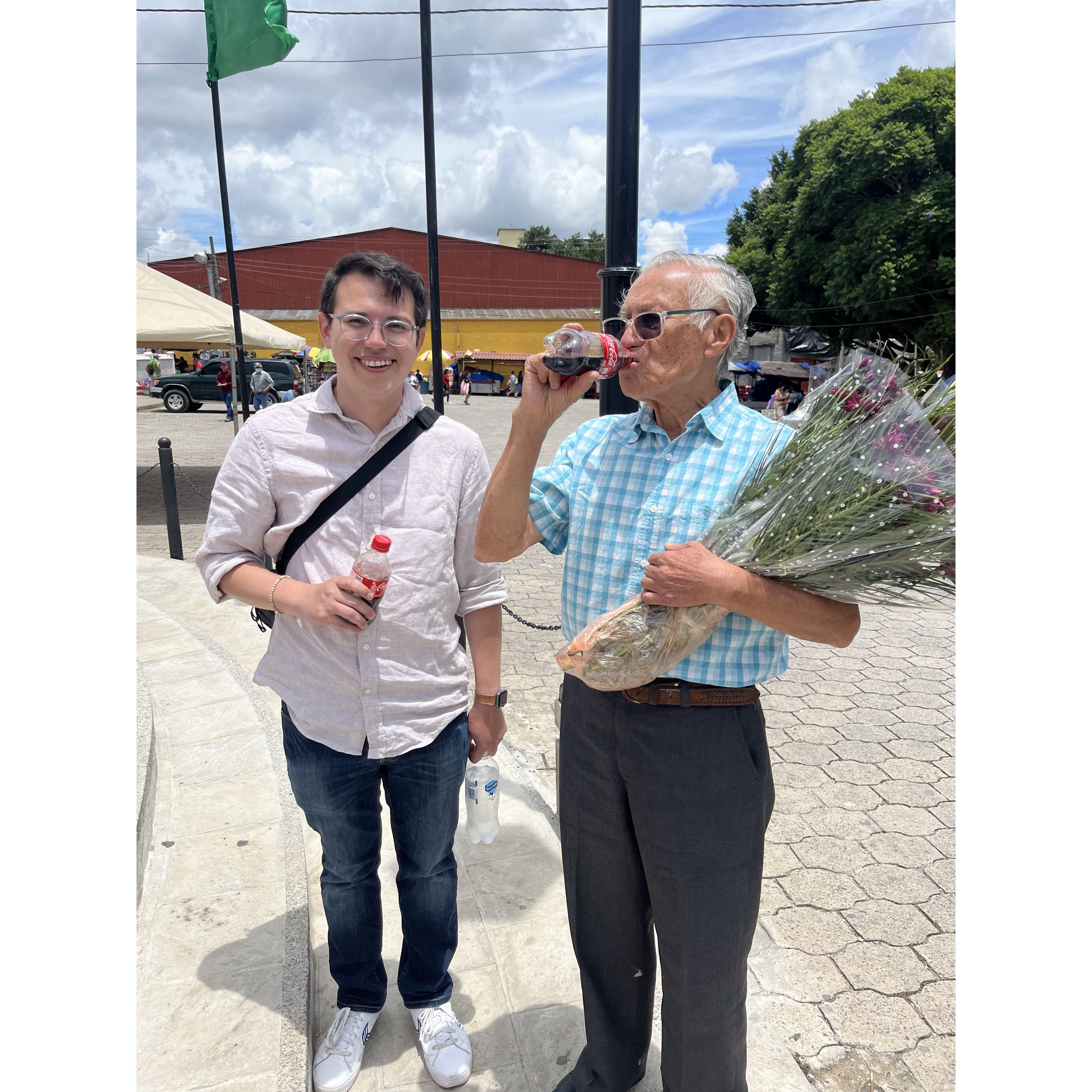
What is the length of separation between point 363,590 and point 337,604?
0.07 m

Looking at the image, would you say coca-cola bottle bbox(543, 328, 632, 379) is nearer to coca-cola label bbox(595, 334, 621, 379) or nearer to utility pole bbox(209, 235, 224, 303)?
coca-cola label bbox(595, 334, 621, 379)

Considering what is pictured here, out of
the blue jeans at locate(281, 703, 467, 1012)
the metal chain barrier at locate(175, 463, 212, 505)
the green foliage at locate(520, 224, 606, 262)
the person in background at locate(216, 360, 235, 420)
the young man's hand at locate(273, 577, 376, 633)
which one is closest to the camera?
the young man's hand at locate(273, 577, 376, 633)

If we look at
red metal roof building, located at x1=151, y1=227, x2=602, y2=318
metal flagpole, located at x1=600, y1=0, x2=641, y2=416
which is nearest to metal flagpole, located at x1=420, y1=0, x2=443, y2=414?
metal flagpole, located at x1=600, y1=0, x2=641, y2=416

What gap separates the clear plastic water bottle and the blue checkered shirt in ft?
2.65

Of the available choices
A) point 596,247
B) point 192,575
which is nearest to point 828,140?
point 192,575

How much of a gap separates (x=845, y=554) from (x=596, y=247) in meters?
79.3

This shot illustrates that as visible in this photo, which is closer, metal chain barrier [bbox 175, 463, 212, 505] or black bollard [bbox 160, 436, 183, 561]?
black bollard [bbox 160, 436, 183, 561]

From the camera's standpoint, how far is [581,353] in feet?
5.88

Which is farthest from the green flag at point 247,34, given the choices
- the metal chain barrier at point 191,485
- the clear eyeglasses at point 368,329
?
the clear eyeglasses at point 368,329

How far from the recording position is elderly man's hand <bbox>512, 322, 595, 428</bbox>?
1.85 m

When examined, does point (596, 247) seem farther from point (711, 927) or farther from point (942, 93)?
point (711, 927)

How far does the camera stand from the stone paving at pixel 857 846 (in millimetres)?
2613

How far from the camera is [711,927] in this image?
6.28 feet

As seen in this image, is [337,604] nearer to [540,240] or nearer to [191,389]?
[191,389]
